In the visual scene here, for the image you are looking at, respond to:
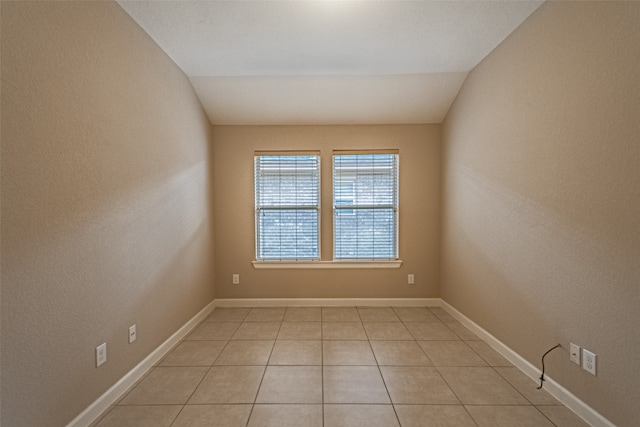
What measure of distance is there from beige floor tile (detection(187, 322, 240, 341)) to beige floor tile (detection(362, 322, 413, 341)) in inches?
55.5

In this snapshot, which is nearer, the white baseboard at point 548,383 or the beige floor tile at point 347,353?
the white baseboard at point 548,383

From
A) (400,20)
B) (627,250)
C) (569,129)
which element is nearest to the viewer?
(627,250)

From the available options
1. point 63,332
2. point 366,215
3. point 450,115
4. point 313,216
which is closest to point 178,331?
point 63,332

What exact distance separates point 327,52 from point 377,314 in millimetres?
2883

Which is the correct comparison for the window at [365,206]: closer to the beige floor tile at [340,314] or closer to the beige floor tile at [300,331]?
the beige floor tile at [340,314]

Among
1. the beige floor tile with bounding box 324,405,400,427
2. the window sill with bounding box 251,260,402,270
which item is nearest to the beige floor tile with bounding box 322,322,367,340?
the window sill with bounding box 251,260,402,270

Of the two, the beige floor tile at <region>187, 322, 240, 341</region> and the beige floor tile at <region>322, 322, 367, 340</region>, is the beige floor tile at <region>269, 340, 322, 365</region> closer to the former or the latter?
the beige floor tile at <region>322, 322, 367, 340</region>

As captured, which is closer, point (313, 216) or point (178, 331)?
point (178, 331)

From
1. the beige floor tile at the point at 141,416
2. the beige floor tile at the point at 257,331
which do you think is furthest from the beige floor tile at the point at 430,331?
the beige floor tile at the point at 141,416

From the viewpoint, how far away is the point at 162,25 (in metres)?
2.27

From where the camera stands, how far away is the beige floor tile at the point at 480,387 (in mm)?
1893

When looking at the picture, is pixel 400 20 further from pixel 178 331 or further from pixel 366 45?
pixel 178 331

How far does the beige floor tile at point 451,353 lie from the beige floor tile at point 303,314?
119 centimetres

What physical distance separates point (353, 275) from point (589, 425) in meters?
2.41
